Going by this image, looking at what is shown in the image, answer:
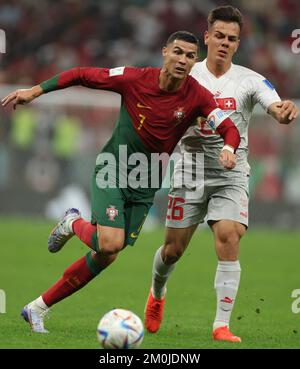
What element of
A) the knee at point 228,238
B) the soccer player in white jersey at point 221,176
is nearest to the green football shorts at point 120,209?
the soccer player in white jersey at point 221,176

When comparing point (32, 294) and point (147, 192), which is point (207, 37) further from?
point (32, 294)

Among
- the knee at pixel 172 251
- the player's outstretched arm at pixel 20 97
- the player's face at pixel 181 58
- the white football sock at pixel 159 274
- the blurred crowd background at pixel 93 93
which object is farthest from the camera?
the blurred crowd background at pixel 93 93

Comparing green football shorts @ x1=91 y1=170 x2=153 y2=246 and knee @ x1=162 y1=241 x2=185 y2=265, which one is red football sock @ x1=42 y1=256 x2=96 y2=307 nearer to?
green football shorts @ x1=91 y1=170 x2=153 y2=246

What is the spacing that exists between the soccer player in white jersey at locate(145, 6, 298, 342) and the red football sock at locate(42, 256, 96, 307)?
2.62ft

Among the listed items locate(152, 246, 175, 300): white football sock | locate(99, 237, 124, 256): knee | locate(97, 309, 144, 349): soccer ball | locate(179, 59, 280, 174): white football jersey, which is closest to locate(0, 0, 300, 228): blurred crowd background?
locate(152, 246, 175, 300): white football sock

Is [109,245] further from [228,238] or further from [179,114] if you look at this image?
[179,114]

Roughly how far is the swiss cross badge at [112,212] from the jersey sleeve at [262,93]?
4.66 feet

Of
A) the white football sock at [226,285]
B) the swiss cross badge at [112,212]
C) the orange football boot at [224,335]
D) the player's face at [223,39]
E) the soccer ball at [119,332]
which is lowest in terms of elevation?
the orange football boot at [224,335]

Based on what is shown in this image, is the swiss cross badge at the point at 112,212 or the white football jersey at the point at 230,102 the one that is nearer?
the swiss cross badge at the point at 112,212

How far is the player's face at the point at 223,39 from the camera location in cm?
769

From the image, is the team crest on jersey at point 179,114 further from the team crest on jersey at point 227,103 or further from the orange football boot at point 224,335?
the orange football boot at point 224,335

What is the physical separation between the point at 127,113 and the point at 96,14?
14.4 meters

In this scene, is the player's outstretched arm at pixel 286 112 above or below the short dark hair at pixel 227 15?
below
